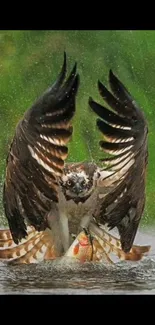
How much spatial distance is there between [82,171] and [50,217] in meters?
0.18

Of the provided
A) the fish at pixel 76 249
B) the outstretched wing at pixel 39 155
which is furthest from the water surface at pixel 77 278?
the outstretched wing at pixel 39 155

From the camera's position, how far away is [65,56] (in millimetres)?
6008

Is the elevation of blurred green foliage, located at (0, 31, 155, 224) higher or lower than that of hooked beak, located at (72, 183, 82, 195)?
higher

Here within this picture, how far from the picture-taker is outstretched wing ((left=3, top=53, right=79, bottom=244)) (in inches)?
230

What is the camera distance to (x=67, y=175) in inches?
236

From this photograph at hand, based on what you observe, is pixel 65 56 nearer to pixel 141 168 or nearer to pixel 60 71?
pixel 60 71

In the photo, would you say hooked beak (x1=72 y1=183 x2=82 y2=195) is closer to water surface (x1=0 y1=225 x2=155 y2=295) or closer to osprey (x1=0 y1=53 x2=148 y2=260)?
osprey (x1=0 y1=53 x2=148 y2=260)

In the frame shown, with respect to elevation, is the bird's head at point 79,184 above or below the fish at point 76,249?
above

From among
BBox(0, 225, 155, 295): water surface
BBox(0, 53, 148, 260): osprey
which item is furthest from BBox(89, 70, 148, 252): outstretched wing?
BBox(0, 225, 155, 295): water surface

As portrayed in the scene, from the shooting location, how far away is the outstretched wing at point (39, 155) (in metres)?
5.83

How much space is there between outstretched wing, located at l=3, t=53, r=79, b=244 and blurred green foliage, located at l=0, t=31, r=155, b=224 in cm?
9

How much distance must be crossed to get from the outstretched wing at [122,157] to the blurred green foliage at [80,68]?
0.18 feet

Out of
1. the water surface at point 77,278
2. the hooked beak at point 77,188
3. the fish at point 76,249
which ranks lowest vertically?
the water surface at point 77,278

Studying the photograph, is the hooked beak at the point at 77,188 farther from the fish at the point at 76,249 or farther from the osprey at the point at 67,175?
the fish at the point at 76,249
